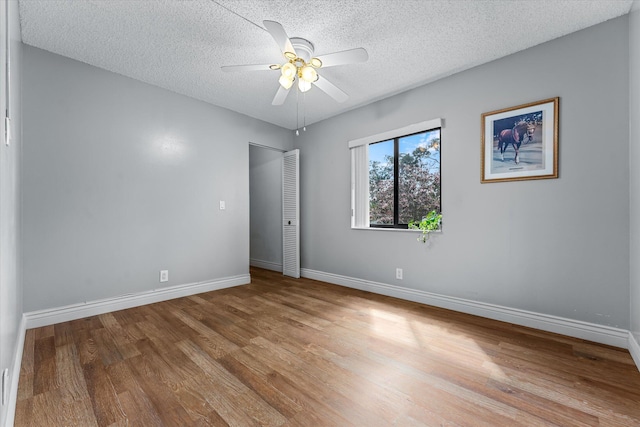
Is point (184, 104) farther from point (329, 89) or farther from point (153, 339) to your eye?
point (153, 339)

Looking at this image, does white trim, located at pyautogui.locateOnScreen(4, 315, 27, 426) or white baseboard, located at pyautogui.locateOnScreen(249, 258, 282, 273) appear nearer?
white trim, located at pyautogui.locateOnScreen(4, 315, 27, 426)

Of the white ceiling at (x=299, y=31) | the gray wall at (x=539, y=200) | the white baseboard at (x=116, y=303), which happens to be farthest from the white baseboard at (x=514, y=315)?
the white ceiling at (x=299, y=31)

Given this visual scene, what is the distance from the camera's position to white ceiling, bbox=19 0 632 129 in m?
1.96

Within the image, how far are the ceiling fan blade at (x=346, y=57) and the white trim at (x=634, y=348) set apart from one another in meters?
2.65

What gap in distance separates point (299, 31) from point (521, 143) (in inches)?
83.6

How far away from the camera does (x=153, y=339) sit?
7.11ft

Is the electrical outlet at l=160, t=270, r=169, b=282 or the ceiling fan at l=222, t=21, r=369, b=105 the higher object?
the ceiling fan at l=222, t=21, r=369, b=105

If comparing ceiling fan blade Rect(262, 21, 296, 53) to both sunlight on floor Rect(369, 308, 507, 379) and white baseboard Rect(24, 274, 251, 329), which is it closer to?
sunlight on floor Rect(369, 308, 507, 379)

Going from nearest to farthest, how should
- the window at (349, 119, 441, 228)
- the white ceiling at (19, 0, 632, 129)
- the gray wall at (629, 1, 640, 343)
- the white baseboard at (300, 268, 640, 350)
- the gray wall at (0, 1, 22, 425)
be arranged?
the gray wall at (0, 1, 22, 425) < the gray wall at (629, 1, 640, 343) < the white ceiling at (19, 0, 632, 129) < the white baseboard at (300, 268, 640, 350) < the window at (349, 119, 441, 228)

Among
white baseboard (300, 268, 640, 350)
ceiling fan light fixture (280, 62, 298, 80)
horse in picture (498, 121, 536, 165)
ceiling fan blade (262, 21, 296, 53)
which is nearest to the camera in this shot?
ceiling fan blade (262, 21, 296, 53)

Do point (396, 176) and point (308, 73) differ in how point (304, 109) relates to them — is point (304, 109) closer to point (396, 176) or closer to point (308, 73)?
point (396, 176)

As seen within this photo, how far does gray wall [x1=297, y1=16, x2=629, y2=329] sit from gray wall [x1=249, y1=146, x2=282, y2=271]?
2.13 meters

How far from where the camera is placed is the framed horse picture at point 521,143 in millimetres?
2309

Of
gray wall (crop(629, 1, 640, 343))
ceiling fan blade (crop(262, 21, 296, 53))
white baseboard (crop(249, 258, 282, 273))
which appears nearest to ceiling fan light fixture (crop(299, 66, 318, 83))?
ceiling fan blade (crop(262, 21, 296, 53))
